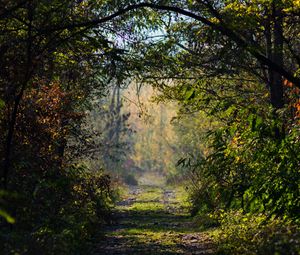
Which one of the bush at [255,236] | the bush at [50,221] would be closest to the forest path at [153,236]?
the bush at [255,236]

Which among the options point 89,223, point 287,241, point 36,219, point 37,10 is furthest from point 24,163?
point 287,241

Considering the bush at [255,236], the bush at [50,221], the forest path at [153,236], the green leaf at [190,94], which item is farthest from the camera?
the forest path at [153,236]

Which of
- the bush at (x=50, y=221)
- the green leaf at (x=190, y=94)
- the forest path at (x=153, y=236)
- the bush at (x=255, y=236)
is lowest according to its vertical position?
the forest path at (x=153, y=236)

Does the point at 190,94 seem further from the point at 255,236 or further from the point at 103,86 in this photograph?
the point at 103,86

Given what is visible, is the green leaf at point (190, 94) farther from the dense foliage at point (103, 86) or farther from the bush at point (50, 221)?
the bush at point (50, 221)

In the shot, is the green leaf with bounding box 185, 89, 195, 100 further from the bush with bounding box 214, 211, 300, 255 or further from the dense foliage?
the bush with bounding box 214, 211, 300, 255

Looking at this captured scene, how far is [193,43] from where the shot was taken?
17.3m

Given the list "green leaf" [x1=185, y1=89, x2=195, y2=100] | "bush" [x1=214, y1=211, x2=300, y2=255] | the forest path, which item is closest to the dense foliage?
"green leaf" [x1=185, y1=89, x2=195, y2=100]

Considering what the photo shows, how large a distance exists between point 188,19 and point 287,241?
10.3m

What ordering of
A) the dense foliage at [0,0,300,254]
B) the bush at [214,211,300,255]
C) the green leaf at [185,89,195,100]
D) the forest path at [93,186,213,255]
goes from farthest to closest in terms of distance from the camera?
1. the forest path at [93,186,213,255]
2. the dense foliage at [0,0,300,254]
3. the green leaf at [185,89,195,100]
4. the bush at [214,211,300,255]

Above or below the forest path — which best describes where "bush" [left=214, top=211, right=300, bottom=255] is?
above

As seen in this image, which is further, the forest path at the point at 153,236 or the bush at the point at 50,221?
the forest path at the point at 153,236

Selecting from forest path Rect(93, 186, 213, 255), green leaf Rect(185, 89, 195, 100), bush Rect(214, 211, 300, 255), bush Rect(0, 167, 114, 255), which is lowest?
forest path Rect(93, 186, 213, 255)

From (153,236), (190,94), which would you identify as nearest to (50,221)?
(190,94)
